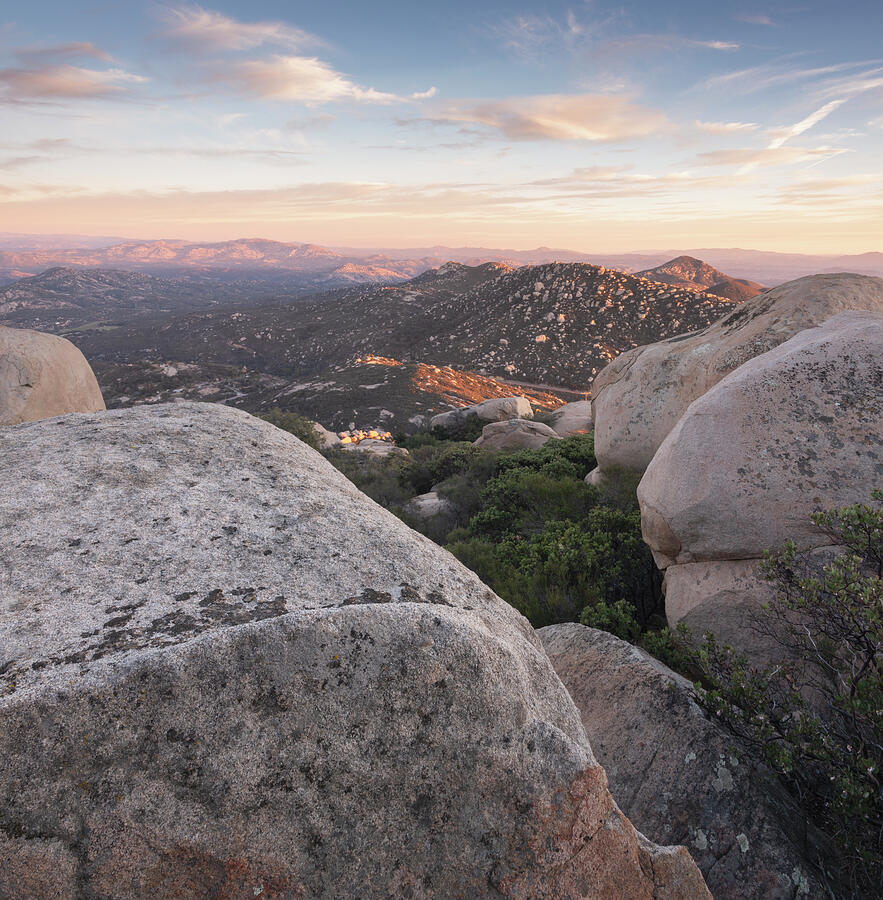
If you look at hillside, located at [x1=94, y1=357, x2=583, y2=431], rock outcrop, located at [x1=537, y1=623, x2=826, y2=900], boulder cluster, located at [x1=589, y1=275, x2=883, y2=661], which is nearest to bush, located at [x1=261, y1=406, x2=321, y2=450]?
hillside, located at [x1=94, y1=357, x2=583, y2=431]

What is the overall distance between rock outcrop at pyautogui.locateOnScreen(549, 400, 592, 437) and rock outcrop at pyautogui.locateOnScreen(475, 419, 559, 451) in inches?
89.3

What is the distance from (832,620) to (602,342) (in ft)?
215

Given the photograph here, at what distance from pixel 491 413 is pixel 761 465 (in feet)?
84.1

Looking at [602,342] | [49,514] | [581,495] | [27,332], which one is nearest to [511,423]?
[581,495]

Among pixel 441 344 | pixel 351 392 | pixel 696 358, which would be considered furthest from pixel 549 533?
pixel 441 344

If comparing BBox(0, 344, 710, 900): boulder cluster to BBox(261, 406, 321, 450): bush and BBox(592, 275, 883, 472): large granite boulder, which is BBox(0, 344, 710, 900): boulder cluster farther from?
BBox(261, 406, 321, 450): bush

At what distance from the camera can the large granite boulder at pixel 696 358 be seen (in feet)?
29.4

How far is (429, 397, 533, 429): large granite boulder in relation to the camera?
3103cm

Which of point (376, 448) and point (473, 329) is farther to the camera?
point (473, 329)

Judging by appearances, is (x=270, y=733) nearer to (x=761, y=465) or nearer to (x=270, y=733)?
(x=270, y=733)

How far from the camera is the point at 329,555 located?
335cm

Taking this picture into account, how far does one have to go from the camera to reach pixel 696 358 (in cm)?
1028

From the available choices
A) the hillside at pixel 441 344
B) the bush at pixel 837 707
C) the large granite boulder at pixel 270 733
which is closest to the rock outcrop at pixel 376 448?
the hillside at pixel 441 344

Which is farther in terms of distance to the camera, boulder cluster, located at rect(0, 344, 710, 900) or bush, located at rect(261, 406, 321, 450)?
bush, located at rect(261, 406, 321, 450)
